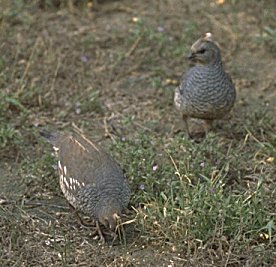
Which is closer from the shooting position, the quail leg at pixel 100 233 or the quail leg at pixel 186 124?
the quail leg at pixel 100 233

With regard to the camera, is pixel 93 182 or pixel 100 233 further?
pixel 93 182

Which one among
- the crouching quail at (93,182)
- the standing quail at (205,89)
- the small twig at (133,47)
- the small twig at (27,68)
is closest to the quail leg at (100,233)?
the crouching quail at (93,182)

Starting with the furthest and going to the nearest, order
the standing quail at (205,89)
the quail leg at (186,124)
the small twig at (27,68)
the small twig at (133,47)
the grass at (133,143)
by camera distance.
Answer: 1. the small twig at (133,47)
2. the small twig at (27,68)
3. the quail leg at (186,124)
4. the standing quail at (205,89)
5. the grass at (133,143)

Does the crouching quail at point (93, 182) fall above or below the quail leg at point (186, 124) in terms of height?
above

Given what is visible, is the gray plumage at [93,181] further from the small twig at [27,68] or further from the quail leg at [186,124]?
the small twig at [27,68]

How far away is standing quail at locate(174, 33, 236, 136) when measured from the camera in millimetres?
7297

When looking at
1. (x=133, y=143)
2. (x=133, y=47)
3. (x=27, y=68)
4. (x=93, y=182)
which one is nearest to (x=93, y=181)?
(x=93, y=182)

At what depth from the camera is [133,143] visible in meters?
6.94

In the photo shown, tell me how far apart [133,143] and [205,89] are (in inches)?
33.5

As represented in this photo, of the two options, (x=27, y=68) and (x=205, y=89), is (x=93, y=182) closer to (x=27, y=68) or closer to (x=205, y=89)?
(x=205, y=89)

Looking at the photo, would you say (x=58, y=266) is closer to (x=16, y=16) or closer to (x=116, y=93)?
(x=116, y=93)

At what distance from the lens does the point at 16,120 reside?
752 centimetres

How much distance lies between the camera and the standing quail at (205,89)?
7.30 m

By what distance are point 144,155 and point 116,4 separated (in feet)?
11.1
